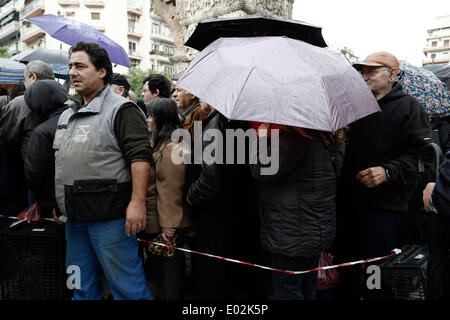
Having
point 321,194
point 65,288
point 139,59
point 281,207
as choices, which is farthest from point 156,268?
point 139,59

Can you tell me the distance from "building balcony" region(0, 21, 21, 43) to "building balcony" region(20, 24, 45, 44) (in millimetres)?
1816

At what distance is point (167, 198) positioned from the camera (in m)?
2.61

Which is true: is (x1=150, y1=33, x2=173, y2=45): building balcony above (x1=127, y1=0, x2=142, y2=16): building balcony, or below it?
below

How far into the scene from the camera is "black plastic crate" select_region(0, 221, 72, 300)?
260cm

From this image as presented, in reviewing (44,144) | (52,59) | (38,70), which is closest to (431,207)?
(44,144)

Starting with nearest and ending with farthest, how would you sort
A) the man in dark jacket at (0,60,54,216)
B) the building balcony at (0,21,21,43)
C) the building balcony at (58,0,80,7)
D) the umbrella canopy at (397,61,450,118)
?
the man in dark jacket at (0,60,54,216) → the umbrella canopy at (397,61,450,118) → the building balcony at (58,0,80,7) → the building balcony at (0,21,21,43)

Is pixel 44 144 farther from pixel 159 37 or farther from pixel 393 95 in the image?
pixel 159 37

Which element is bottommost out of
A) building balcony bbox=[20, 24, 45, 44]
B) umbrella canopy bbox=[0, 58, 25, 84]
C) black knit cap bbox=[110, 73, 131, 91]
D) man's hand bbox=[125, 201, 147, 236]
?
man's hand bbox=[125, 201, 147, 236]

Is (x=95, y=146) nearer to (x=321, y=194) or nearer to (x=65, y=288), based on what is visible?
(x=65, y=288)

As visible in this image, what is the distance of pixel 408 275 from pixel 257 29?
6.45ft

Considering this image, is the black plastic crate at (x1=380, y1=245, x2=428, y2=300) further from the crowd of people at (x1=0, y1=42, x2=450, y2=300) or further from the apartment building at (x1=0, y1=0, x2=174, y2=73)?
the apartment building at (x1=0, y1=0, x2=174, y2=73)

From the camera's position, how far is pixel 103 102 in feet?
7.64

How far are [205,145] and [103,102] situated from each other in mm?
801

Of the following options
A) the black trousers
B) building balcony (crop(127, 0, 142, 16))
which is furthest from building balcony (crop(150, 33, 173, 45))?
the black trousers
